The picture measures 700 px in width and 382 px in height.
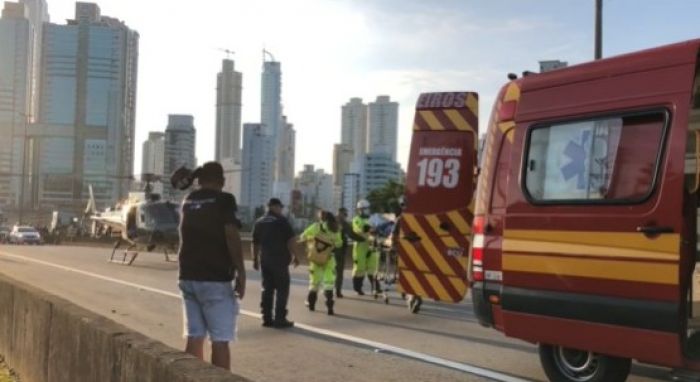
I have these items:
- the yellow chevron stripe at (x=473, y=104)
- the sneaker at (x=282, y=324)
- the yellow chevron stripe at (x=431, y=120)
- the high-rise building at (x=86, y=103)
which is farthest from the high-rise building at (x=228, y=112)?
the yellow chevron stripe at (x=473, y=104)

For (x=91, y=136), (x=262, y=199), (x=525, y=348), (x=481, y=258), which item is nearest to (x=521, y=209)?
(x=481, y=258)

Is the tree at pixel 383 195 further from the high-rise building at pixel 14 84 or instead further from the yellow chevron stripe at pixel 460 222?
the yellow chevron stripe at pixel 460 222

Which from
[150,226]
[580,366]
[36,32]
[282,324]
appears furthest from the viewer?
[36,32]

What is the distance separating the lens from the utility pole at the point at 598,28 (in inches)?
765

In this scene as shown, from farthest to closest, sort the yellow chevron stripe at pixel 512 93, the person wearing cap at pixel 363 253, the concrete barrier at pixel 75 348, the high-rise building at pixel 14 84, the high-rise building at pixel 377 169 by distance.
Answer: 1. the high-rise building at pixel 377 169
2. the high-rise building at pixel 14 84
3. the person wearing cap at pixel 363 253
4. the yellow chevron stripe at pixel 512 93
5. the concrete barrier at pixel 75 348

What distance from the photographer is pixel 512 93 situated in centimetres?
719

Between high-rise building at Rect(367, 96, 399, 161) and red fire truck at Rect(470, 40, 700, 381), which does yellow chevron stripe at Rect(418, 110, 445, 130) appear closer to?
red fire truck at Rect(470, 40, 700, 381)

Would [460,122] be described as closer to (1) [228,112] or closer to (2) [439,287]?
(2) [439,287]

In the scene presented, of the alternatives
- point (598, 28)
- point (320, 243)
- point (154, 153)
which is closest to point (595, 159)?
point (320, 243)

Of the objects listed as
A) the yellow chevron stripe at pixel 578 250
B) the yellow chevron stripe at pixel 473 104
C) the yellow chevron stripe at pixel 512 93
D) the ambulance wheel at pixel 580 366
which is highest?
the yellow chevron stripe at pixel 473 104

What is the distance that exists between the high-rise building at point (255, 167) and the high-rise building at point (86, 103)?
43.2 feet

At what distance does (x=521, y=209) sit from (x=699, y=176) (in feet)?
4.78

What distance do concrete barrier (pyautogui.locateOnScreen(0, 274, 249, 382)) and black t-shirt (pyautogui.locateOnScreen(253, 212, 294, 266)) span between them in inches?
142

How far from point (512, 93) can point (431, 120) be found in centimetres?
305
